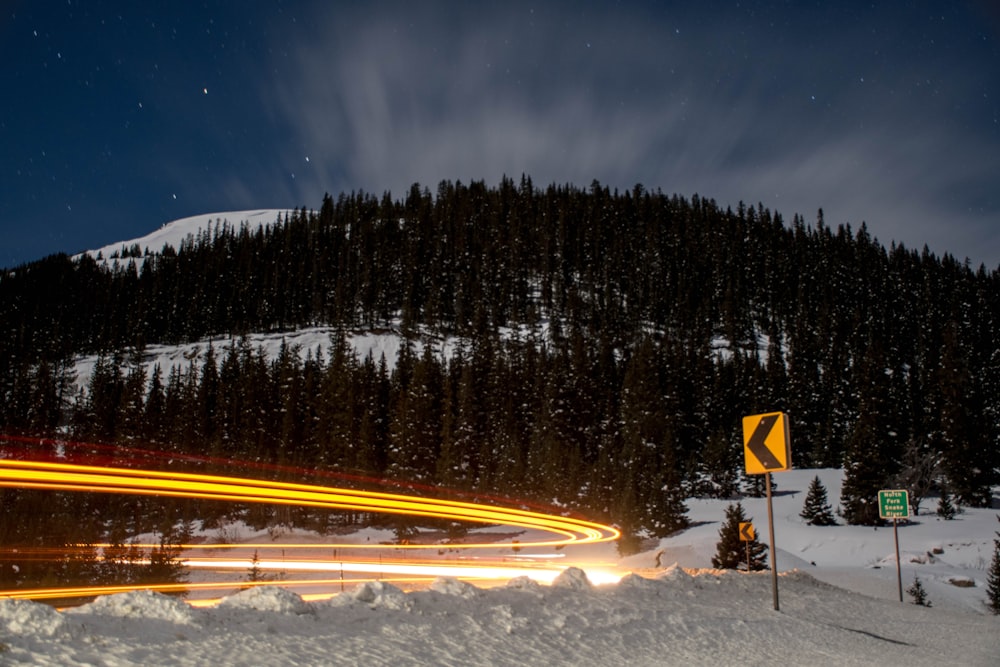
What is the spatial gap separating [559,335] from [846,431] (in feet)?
188

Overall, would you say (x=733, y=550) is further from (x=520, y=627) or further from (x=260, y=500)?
(x=520, y=627)

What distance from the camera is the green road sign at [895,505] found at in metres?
21.0

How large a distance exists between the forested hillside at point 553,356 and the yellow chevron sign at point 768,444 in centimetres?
3326

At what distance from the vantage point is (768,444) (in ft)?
38.3

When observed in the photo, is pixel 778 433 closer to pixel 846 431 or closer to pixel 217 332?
pixel 846 431

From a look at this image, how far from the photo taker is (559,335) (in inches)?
5098

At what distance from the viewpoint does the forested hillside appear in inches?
2511

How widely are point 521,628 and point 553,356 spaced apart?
9606 cm

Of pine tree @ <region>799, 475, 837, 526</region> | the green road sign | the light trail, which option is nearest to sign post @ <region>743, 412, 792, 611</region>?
the light trail

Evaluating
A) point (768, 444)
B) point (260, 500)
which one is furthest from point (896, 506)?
point (260, 500)

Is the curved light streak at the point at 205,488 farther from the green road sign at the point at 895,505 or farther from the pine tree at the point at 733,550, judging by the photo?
the green road sign at the point at 895,505

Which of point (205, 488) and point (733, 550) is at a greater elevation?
point (205, 488)

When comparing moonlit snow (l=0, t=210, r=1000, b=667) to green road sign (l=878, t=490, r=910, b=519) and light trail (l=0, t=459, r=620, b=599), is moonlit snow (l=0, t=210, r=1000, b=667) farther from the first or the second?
light trail (l=0, t=459, r=620, b=599)

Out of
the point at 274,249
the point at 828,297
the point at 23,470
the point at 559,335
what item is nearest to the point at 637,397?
the point at 559,335
